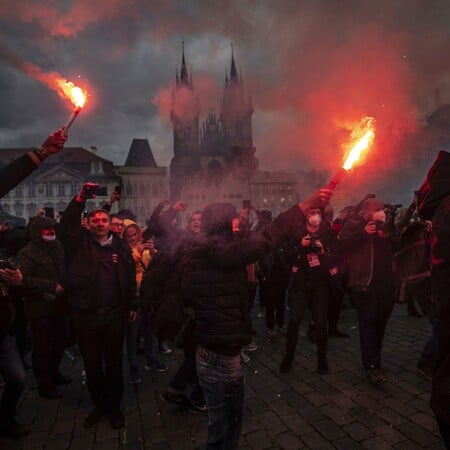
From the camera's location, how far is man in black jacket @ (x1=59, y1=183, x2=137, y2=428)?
3.61 m

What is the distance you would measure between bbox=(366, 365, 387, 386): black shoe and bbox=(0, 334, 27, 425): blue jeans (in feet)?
13.0

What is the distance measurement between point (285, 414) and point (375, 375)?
137 centimetres

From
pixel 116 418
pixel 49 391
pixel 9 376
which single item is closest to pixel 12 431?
pixel 9 376

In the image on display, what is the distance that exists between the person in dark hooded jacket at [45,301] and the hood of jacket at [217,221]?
276 cm

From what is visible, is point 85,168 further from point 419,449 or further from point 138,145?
point 419,449

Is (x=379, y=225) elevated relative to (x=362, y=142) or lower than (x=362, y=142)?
lower

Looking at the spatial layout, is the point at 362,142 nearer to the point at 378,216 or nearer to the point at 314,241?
the point at 378,216

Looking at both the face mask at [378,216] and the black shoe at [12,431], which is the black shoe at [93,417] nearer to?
the black shoe at [12,431]

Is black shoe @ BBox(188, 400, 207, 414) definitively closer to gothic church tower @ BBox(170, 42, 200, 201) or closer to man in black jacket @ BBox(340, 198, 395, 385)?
man in black jacket @ BBox(340, 198, 395, 385)

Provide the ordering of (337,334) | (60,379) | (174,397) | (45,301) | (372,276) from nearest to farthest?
(174,397) → (45,301) → (372,276) → (60,379) → (337,334)

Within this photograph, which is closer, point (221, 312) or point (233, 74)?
point (221, 312)

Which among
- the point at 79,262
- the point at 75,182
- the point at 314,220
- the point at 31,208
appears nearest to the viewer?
Answer: the point at 79,262

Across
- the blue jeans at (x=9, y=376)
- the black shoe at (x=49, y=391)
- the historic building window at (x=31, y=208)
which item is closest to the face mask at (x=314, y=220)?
the blue jeans at (x=9, y=376)

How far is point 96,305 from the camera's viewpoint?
3602 millimetres
